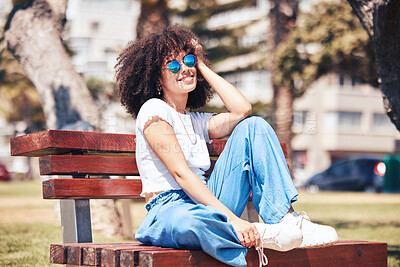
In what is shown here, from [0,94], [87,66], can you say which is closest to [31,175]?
[0,94]

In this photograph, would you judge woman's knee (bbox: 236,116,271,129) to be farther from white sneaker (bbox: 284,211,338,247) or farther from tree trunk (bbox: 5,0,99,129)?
tree trunk (bbox: 5,0,99,129)

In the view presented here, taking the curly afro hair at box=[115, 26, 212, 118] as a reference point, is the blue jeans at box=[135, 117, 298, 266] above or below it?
below

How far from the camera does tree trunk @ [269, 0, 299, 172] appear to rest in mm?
17891

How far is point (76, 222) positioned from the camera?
3.28m

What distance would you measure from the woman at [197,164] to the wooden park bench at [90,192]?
0.10 meters

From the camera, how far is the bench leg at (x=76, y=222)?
329 centimetres

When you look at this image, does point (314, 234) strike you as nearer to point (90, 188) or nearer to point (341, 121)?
point (90, 188)

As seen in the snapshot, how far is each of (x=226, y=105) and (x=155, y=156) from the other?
602 mm

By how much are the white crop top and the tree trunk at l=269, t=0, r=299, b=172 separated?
14.3 metres

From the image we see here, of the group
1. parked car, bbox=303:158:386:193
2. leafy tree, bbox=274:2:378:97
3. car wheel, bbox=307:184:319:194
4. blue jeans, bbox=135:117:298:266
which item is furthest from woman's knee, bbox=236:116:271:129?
car wheel, bbox=307:184:319:194

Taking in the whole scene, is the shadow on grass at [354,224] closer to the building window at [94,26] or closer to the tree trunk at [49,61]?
the tree trunk at [49,61]

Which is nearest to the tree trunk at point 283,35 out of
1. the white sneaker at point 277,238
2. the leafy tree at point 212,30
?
the leafy tree at point 212,30

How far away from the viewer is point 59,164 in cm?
324

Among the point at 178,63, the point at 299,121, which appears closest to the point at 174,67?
the point at 178,63
